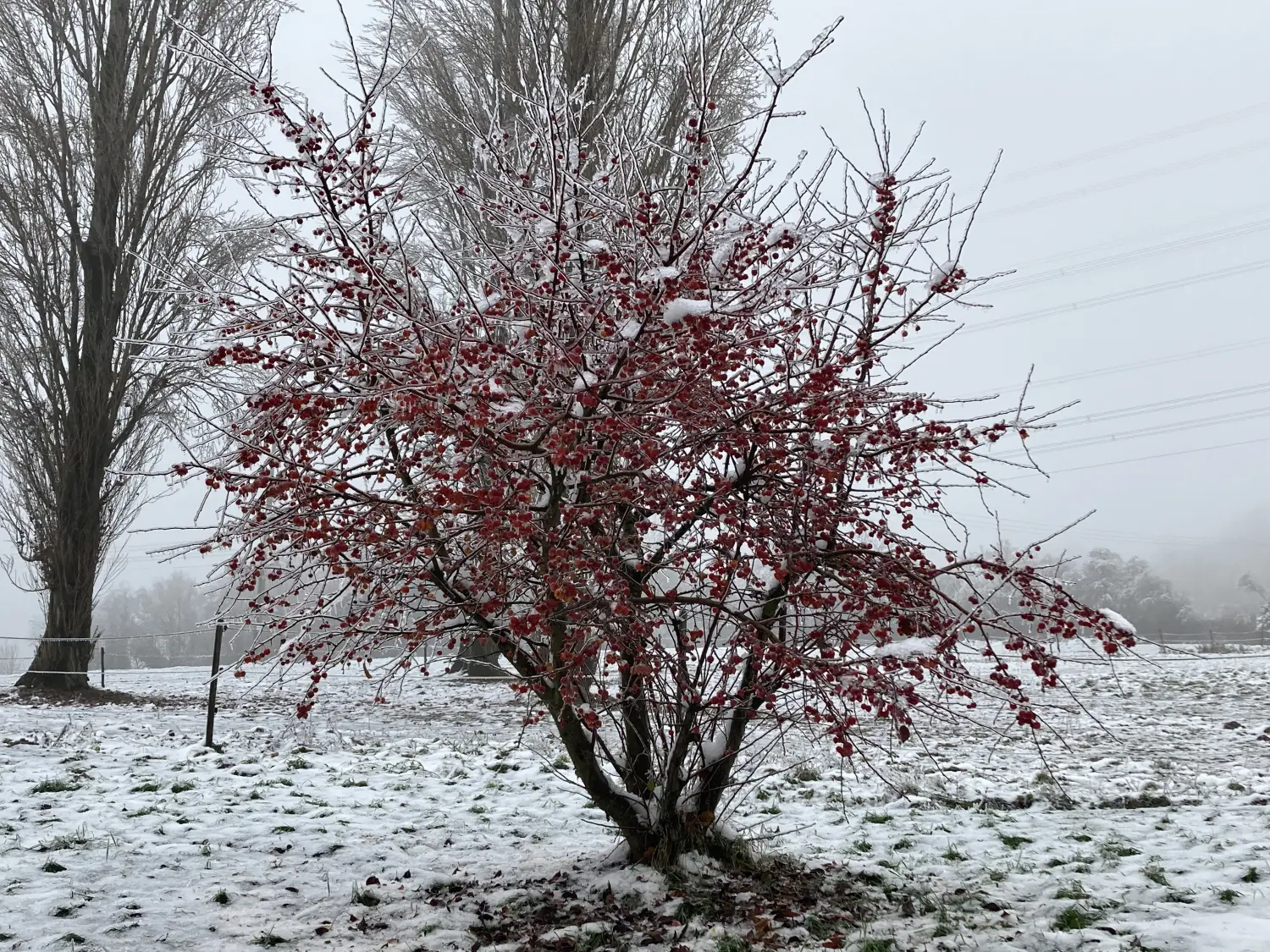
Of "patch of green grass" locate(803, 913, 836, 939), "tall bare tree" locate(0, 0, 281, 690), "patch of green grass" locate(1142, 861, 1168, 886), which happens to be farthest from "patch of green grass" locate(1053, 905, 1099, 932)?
"tall bare tree" locate(0, 0, 281, 690)

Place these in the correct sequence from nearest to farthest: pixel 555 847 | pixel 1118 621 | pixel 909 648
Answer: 1. pixel 909 648
2. pixel 1118 621
3. pixel 555 847

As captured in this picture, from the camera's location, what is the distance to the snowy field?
3381 millimetres

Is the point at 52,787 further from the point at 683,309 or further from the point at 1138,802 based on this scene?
the point at 1138,802

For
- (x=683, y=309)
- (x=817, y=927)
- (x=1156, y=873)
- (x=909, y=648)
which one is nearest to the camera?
(x=683, y=309)

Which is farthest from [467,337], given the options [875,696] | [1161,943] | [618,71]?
[618,71]

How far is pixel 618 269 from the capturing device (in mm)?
3188

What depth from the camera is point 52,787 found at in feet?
17.5

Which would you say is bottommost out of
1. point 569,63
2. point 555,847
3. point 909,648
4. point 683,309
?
point 555,847

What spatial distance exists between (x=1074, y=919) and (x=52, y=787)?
5.71 m

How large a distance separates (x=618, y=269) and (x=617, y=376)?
0.42m

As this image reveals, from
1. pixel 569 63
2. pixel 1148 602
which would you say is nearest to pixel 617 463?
pixel 569 63

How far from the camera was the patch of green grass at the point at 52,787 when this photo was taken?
208 inches

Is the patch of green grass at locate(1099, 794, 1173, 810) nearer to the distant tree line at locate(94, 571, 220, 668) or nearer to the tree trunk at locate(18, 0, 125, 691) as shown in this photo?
the tree trunk at locate(18, 0, 125, 691)

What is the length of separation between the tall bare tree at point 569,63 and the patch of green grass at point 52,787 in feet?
18.7
